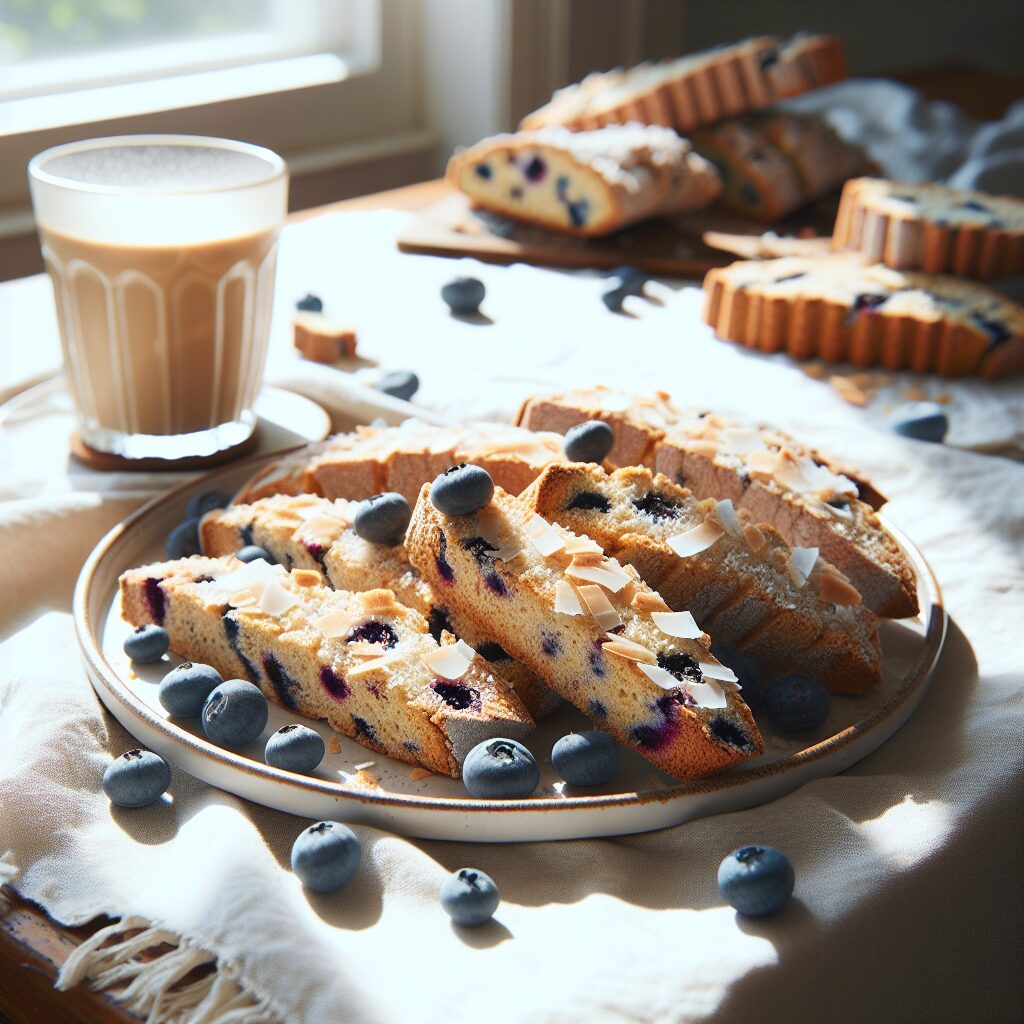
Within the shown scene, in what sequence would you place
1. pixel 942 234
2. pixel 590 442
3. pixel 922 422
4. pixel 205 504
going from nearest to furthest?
pixel 590 442
pixel 205 504
pixel 922 422
pixel 942 234

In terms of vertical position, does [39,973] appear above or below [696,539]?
Result: below

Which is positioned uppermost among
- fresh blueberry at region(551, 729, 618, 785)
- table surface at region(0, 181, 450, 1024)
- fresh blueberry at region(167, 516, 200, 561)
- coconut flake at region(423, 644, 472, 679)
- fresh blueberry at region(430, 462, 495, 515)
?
fresh blueberry at region(430, 462, 495, 515)

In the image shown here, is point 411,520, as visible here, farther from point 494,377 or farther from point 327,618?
point 494,377

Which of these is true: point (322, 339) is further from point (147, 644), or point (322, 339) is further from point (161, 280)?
point (147, 644)

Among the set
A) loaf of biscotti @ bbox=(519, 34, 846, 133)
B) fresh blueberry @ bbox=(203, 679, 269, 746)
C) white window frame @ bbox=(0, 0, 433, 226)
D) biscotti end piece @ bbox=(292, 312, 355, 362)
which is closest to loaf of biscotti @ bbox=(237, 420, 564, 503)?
fresh blueberry @ bbox=(203, 679, 269, 746)

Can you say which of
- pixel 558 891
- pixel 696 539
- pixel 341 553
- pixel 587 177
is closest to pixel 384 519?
pixel 341 553

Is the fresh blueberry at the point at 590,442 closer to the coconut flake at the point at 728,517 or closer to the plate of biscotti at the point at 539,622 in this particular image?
the plate of biscotti at the point at 539,622

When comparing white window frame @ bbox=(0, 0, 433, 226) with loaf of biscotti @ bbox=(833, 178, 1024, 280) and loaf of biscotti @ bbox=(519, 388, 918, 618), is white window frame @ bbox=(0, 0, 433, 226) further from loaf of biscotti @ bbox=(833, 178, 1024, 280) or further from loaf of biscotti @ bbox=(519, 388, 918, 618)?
loaf of biscotti @ bbox=(519, 388, 918, 618)
